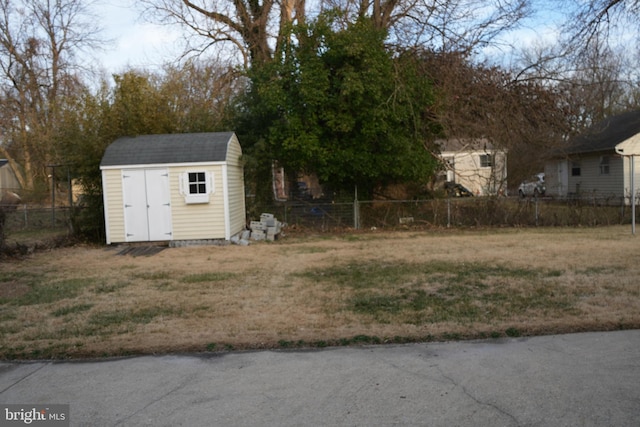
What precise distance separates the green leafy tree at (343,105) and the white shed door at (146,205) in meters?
4.16

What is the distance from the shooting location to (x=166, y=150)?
16156 millimetres

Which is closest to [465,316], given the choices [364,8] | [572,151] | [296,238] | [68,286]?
[68,286]

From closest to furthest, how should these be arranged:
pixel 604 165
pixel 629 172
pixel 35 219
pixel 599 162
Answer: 1. pixel 35 219
2. pixel 629 172
3. pixel 604 165
4. pixel 599 162

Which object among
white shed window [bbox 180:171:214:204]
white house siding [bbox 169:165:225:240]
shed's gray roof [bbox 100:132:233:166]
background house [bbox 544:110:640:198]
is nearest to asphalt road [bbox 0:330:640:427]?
white shed window [bbox 180:171:214:204]

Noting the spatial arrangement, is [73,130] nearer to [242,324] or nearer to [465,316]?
[242,324]

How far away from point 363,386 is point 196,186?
39.9 ft

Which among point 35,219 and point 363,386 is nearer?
point 363,386

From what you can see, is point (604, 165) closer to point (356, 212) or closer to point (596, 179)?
point (596, 179)

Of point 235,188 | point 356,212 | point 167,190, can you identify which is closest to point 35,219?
point 167,190

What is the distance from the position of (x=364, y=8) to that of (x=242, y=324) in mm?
18162

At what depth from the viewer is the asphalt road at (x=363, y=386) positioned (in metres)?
4.36

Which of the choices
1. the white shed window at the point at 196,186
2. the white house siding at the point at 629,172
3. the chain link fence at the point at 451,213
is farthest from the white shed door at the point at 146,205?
the white house siding at the point at 629,172

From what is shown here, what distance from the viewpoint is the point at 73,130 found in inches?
662

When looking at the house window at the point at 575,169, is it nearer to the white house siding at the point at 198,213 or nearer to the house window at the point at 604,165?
the house window at the point at 604,165
